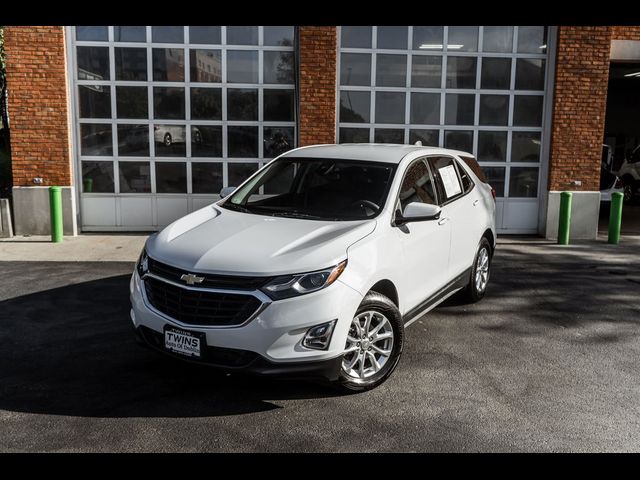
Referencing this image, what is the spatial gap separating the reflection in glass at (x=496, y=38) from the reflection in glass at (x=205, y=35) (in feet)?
15.9

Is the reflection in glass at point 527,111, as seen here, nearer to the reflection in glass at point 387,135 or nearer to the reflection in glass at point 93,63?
the reflection in glass at point 387,135

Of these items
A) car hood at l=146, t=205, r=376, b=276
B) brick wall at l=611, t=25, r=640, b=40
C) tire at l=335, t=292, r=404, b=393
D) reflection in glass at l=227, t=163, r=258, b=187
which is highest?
brick wall at l=611, t=25, r=640, b=40

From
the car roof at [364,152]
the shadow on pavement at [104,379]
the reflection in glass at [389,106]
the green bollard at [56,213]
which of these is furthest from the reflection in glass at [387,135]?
the shadow on pavement at [104,379]

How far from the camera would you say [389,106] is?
11703 millimetres

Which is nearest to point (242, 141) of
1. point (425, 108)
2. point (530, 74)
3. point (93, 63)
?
point (93, 63)

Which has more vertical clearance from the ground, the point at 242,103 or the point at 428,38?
the point at 428,38

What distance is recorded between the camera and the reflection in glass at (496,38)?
11.7m

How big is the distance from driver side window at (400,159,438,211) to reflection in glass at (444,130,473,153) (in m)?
5.94

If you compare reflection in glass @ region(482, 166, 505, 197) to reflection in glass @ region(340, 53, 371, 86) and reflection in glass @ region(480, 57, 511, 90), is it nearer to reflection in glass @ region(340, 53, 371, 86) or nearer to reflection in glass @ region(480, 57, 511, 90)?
reflection in glass @ region(480, 57, 511, 90)

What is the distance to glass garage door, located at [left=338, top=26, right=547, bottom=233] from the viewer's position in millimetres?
11562

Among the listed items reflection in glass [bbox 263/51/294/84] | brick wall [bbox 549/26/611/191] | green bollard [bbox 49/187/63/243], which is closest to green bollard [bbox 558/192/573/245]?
brick wall [bbox 549/26/611/191]

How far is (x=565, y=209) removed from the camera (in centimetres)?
1107

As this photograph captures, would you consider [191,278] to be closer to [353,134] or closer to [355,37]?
[353,134]

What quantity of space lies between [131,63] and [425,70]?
5.30 meters
